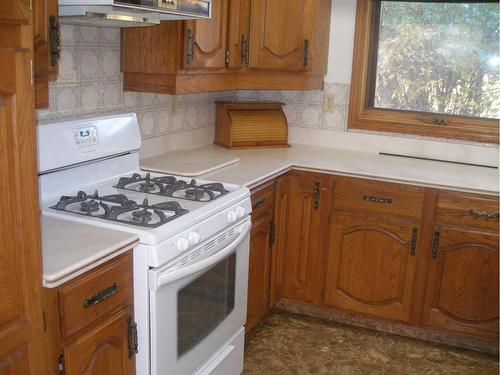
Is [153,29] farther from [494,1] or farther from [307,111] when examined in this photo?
[494,1]

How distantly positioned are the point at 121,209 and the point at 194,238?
260mm

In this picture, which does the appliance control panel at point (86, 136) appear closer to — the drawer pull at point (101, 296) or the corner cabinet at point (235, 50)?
the corner cabinet at point (235, 50)

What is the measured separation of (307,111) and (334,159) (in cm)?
50

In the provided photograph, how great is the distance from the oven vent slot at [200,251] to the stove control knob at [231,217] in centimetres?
4

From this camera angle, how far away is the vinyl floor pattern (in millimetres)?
2699

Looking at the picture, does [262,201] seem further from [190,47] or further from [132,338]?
[132,338]

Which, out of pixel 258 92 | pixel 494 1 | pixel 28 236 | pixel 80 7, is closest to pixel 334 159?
pixel 258 92

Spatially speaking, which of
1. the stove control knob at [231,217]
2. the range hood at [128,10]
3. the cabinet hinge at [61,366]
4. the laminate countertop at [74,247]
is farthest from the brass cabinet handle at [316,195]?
the cabinet hinge at [61,366]

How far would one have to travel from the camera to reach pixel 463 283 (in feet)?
9.03

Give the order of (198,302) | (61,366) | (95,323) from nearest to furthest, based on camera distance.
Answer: (61,366) → (95,323) → (198,302)

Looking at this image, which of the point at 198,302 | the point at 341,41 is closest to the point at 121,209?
the point at 198,302

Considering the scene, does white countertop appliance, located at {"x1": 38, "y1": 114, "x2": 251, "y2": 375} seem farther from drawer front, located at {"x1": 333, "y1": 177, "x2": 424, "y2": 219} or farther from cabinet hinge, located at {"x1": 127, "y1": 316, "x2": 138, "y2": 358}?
drawer front, located at {"x1": 333, "y1": 177, "x2": 424, "y2": 219}

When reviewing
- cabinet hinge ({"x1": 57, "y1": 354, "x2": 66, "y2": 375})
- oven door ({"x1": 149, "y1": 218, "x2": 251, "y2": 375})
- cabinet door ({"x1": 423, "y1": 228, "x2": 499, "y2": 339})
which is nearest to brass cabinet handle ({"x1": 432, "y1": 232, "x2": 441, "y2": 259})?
cabinet door ({"x1": 423, "y1": 228, "x2": 499, "y2": 339})

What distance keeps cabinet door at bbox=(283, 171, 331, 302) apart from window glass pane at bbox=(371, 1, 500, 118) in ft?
2.51
